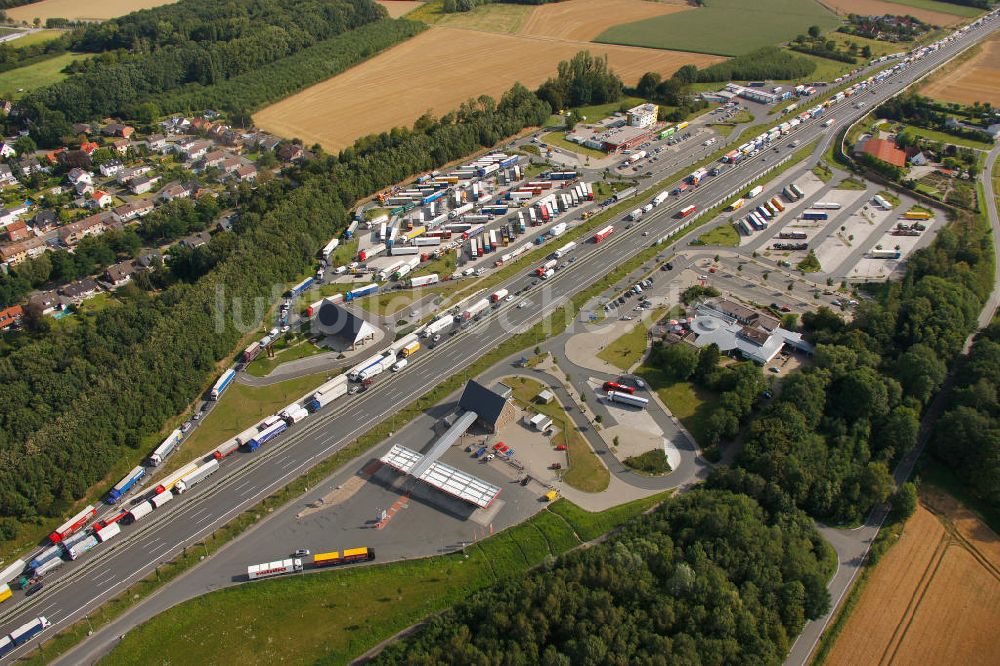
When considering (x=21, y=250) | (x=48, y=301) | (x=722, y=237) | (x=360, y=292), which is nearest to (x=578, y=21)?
(x=722, y=237)

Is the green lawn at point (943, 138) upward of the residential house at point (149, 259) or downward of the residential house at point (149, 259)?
downward

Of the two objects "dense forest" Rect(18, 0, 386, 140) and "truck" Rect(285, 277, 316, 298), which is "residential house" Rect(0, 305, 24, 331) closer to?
"truck" Rect(285, 277, 316, 298)

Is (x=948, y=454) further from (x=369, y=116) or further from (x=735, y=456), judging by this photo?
(x=369, y=116)

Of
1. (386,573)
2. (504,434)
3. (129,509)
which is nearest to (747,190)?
(504,434)

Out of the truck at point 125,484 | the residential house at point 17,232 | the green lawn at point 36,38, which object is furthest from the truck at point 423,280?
the green lawn at point 36,38

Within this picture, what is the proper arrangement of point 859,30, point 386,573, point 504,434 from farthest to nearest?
point 859,30
point 504,434
point 386,573

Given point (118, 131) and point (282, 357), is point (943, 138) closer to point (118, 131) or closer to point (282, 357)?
point (282, 357)

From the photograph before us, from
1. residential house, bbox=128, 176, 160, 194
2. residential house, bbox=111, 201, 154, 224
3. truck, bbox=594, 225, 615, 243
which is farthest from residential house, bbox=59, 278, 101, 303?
truck, bbox=594, 225, 615, 243

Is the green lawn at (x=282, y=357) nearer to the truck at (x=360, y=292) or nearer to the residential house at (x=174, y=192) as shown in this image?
the truck at (x=360, y=292)
